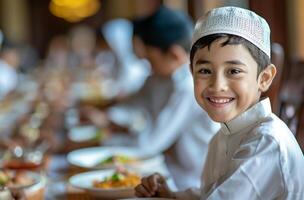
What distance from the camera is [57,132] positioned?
119 inches

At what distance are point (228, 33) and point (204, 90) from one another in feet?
0.43

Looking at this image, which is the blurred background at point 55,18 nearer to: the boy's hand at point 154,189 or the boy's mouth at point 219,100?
the boy's hand at point 154,189

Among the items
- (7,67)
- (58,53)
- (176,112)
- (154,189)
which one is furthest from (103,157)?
(58,53)

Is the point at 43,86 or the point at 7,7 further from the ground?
the point at 43,86

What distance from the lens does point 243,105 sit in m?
1.27

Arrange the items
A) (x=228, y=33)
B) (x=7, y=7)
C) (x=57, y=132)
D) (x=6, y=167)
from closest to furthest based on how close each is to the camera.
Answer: (x=228, y=33)
(x=6, y=167)
(x=57, y=132)
(x=7, y=7)

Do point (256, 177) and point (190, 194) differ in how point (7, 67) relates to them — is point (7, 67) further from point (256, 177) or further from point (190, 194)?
point (256, 177)

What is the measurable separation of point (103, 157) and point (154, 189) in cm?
85

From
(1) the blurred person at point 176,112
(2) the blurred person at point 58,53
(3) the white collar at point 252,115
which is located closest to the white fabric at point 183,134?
(1) the blurred person at point 176,112

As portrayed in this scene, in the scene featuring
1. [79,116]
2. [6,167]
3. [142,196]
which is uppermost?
[142,196]

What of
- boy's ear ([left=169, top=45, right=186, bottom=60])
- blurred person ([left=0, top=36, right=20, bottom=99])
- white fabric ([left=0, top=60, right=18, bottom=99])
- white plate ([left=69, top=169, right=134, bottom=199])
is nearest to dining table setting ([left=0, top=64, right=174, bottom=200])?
white plate ([left=69, top=169, right=134, bottom=199])

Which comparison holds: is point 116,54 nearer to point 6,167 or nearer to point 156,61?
point 156,61

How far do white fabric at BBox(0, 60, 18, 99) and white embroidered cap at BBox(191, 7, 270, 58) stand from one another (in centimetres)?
399

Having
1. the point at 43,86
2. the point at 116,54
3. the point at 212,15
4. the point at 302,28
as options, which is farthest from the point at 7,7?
the point at 212,15
